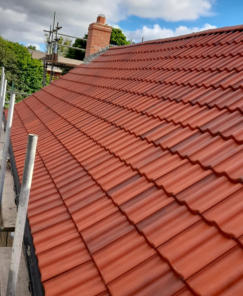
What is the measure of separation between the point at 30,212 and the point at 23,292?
0.91 meters

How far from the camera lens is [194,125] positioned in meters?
2.85

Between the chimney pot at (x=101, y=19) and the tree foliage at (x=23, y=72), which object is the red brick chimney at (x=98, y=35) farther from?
the tree foliage at (x=23, y=72)

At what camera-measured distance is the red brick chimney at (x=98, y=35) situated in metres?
11.7

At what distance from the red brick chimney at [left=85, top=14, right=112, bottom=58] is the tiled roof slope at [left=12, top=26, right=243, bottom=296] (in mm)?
7538

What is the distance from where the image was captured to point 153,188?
7.67 ft

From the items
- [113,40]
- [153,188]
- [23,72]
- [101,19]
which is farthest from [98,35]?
[113,40]

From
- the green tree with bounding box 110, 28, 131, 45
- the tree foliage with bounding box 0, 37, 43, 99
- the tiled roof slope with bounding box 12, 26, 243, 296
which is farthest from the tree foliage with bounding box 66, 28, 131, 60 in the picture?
the tiled roof slope with bounding box 12, 26, 243, 296

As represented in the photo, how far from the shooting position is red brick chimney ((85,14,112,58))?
38.5 ft

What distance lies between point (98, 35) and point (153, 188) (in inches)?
427

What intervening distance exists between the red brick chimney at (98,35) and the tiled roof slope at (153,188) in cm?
754

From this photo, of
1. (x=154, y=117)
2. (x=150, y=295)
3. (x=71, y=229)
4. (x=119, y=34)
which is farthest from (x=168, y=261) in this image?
(x=119, y=34)

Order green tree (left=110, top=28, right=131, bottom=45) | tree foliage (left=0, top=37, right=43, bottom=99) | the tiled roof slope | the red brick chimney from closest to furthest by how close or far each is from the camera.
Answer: the tiled roof slope
the red brick chimney
tree foliage (left=0, top=37, right=43, bottom=99)
green tree (left=110, top=28, right=131, bottom=45)

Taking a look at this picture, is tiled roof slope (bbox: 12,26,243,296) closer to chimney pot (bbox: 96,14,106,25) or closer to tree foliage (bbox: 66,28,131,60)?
chimney pot (bbox: 96,14,106,25)

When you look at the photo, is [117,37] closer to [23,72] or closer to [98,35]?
[23,72]
